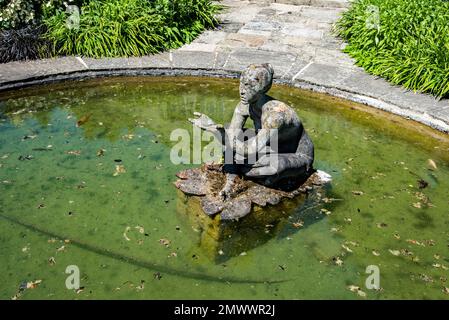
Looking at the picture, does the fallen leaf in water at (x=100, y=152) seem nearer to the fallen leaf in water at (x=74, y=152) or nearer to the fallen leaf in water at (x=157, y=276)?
the fallen leaf in water at (x=74, y=152)

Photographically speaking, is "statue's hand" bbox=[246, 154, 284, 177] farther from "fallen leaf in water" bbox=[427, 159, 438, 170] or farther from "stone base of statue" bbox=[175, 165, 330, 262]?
"fallen leaf in water" bbox=[427, 159, 438, 170]

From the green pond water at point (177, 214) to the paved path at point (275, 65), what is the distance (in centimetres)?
32

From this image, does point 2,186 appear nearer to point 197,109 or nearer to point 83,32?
point 197,109

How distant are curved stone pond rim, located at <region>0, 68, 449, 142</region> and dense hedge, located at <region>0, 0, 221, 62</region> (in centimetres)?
51

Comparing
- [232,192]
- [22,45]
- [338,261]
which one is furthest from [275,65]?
[338,261]

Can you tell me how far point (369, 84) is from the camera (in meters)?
7.25

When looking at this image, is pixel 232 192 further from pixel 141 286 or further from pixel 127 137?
pixel 127 137

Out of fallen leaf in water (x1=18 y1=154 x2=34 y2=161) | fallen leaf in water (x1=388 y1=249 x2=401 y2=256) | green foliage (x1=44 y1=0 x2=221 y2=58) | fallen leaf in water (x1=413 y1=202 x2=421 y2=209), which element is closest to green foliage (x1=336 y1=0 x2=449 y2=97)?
fallen leaf in water (x1=413 y1=202 x2=421 y2=209)

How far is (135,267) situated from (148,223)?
0.59 meters

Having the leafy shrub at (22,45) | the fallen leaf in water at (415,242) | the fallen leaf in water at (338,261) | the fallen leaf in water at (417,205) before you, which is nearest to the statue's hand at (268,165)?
the fallen leaf in water at (338,261)

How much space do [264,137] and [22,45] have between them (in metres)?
4.99

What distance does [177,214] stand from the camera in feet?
15.7
